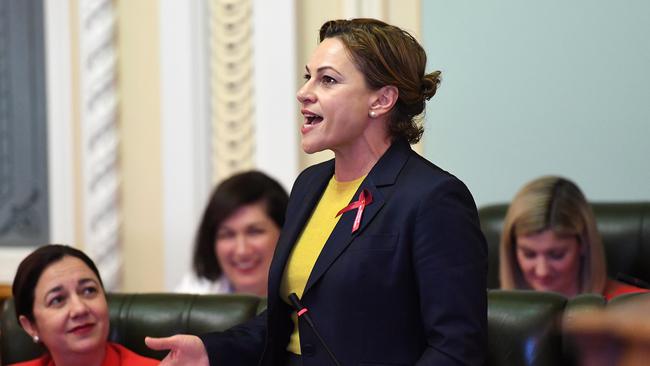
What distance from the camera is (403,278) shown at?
1.91 meters

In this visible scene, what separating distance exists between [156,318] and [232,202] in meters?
0.83

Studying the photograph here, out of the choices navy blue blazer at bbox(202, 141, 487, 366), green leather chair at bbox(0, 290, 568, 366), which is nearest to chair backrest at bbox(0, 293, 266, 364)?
green leather chair at bbox(0, 290, 568, 366)

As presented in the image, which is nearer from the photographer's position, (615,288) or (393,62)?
(393,62)

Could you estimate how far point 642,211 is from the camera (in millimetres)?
3414

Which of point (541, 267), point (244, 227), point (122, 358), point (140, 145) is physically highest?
point (140, 145)

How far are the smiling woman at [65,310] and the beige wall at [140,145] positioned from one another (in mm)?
1414

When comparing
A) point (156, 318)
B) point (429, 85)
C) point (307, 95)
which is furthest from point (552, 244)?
point (307, 95)

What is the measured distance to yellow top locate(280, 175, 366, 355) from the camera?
6.72ft

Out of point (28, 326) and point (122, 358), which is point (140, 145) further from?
point (122, 358)

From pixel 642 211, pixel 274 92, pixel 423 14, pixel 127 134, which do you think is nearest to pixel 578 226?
pixel 642 211

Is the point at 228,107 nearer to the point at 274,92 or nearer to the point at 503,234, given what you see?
the point at 274,92

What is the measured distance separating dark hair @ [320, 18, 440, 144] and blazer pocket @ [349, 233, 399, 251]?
0.79 feet

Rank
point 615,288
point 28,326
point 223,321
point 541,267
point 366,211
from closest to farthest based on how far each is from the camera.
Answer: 1. point 366,211
2. point 223,321
3. point 28,326
4. point 615,288
5. point 541,267

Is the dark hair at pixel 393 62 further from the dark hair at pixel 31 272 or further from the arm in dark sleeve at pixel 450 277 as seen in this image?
the dark hair at pixel 31 272
